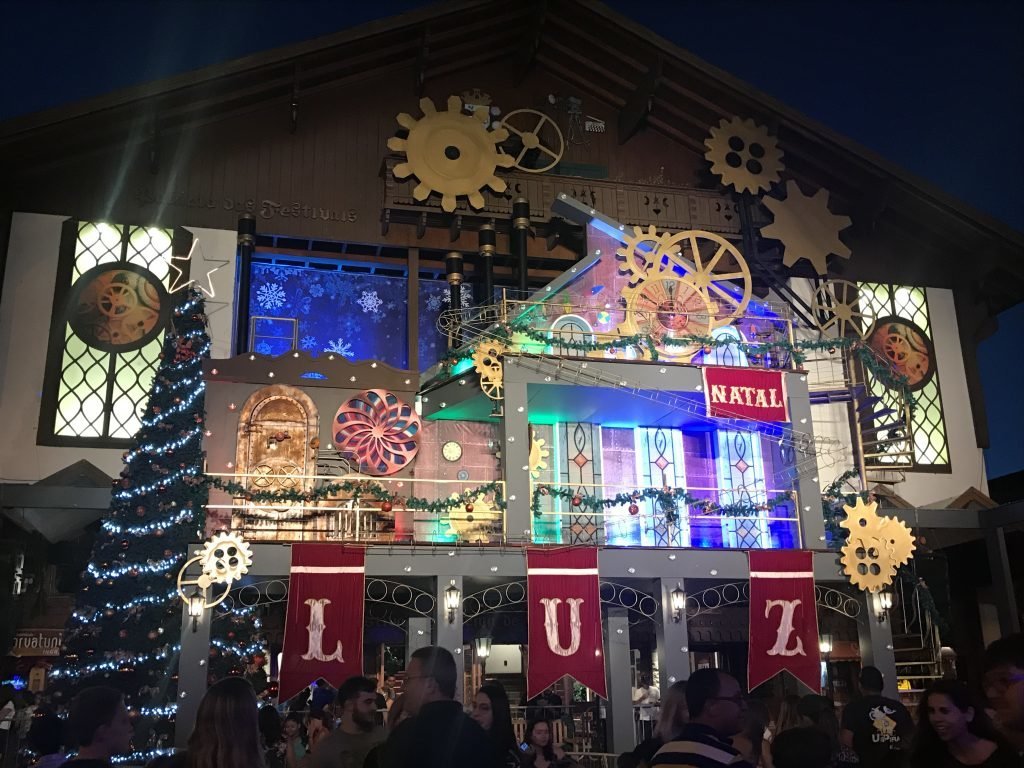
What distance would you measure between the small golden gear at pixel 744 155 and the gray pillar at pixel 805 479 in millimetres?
6749

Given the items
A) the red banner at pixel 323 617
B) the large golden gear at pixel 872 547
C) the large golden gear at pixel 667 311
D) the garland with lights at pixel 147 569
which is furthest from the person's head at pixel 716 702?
the large golden gear at pixel 667 311

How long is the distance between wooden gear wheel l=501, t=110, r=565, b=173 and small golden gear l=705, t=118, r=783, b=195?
348 cm

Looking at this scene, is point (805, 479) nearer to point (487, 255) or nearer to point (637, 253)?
point (637, 253)

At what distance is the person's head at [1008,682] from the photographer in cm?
505

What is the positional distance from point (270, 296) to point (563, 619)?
1010 centimetres

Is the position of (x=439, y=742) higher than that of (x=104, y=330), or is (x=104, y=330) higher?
(x=104, y=330)

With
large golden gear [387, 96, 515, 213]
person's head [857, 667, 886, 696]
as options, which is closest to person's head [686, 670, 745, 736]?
person's head [857, 667, 886, 696]

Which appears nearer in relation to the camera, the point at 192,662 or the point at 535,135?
the point at 192,662

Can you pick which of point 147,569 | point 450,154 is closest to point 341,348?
point 450,154

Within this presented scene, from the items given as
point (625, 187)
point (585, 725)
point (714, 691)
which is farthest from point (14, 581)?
point (714, 691)

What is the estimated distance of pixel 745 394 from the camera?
17.5 metres

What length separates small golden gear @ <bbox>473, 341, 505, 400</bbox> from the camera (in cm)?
1686

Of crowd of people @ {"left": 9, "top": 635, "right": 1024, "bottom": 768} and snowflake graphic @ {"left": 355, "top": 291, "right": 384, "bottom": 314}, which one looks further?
snowflake graphic @ {"left": 355, "top": 291, "right": 384, "bottom": 314}

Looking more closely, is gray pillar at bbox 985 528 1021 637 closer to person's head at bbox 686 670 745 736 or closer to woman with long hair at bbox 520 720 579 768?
woman with long hair at bbox 520 720 579 768
